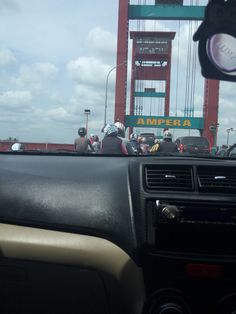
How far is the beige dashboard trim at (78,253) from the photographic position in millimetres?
2115

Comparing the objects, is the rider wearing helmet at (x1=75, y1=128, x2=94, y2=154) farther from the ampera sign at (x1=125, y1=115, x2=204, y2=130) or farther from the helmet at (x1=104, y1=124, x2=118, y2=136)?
the ampera sign at (x1=125, y1=115, x2=204, y2=130)

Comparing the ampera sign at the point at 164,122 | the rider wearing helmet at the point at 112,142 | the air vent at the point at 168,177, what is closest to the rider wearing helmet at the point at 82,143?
the rider wearing helmet at the point at 112,142

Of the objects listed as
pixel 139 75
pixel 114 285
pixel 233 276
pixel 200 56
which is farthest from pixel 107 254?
pixel 139 75

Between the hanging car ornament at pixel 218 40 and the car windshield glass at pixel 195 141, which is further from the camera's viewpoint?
the car windshield glass at pixel 195 141

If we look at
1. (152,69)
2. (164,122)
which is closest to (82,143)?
(164,122)

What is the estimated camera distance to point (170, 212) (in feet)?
7.07

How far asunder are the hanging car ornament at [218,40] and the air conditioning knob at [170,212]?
108 cm

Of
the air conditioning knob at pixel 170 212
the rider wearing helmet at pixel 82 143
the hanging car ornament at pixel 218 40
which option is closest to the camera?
the air conditioning knob at pixel 170 212

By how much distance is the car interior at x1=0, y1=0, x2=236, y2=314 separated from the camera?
210 cm

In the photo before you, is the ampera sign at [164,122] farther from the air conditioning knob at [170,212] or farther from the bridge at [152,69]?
the air conditioning knob at [170,212]

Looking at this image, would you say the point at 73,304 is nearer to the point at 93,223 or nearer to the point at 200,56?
the point at 93,223

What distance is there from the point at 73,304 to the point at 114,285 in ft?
0.63

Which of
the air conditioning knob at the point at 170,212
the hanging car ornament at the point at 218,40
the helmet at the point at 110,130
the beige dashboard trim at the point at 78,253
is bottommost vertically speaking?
the beige dashboard trim at the point at 78,253

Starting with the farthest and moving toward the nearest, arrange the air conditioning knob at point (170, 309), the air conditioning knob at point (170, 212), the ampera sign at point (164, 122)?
the ampera sign at point (164, 122) < the air conditioning knob at point (170, 212) < the air conditioning knob at point (170, 309)
